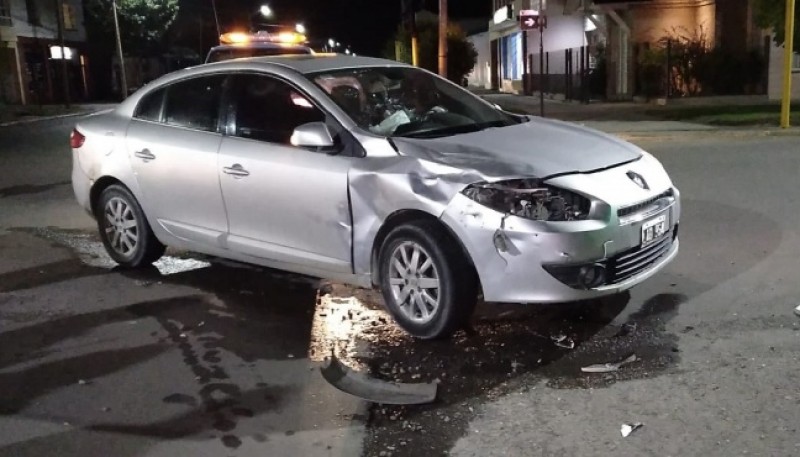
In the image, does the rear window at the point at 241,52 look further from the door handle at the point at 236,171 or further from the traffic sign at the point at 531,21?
the door handle at the point at 236,171

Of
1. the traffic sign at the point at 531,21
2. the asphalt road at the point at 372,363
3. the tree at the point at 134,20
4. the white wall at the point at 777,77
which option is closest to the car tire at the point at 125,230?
the asphalt road at the point at 372,363

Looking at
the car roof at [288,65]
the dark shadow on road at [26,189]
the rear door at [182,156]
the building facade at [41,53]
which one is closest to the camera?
the car roof at [288,65]

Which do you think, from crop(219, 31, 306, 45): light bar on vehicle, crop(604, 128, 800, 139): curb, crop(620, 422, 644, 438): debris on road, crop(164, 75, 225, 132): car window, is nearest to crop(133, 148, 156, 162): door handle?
crop(164, 75, 225, 132): car window

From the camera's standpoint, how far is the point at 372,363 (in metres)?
4.98

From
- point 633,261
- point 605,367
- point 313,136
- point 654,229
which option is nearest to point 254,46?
point 313,136

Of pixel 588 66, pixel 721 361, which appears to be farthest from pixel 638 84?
pixel 721 361

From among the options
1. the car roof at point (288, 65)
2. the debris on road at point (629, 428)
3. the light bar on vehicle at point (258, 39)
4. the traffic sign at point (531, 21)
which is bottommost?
the debris on road at point (629, 428)

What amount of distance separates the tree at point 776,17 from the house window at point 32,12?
119ft

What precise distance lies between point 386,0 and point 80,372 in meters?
82.8

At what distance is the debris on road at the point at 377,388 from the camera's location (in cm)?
443

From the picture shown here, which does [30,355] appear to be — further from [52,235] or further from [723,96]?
[723,96]

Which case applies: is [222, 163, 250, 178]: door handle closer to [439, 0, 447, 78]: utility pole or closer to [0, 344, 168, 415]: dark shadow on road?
[0, 344, 168, 415]: dark shadow on road

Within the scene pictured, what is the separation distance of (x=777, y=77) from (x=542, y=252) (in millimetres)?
20725

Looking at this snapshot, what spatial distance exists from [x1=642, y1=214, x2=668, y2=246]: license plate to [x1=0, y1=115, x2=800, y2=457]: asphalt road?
1.84 feet
